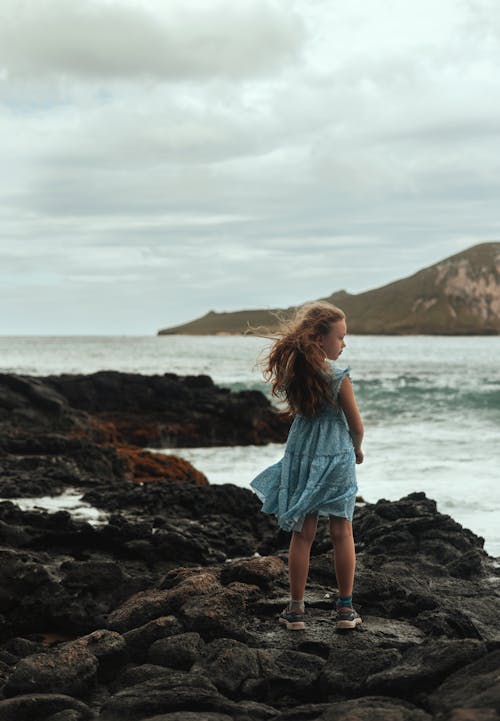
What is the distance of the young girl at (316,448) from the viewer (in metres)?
4.93

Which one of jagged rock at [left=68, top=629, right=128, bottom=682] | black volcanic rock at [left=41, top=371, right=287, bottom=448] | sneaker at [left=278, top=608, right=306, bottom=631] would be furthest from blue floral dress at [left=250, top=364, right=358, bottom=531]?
black volcanic rock at [left=41, top=371, right=287, bottom=448]

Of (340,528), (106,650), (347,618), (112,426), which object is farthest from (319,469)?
(112,426)

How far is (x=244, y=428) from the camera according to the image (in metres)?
23.4

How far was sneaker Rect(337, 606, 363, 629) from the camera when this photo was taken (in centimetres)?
495

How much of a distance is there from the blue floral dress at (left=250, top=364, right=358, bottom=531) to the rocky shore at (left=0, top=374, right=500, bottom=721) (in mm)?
732

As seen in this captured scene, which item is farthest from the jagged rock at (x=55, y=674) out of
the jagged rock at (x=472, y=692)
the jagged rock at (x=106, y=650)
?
the jagged rock at (x=472, y=692)

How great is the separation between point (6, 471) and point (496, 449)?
11586mm

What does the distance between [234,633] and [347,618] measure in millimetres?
682

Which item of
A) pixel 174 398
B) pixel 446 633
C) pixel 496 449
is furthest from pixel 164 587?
pixel 174 398

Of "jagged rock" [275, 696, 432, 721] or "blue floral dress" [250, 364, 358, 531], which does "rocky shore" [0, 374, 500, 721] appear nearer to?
"jagged rock" [275, 696, 432, 721]

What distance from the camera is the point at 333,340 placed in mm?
5047

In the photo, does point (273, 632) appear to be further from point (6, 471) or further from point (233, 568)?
point (6, 471)

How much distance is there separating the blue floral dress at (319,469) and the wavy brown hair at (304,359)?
3.0 inches

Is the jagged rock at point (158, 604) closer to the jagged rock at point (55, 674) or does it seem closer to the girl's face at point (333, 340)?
the jagged rock at point (55, 674)
